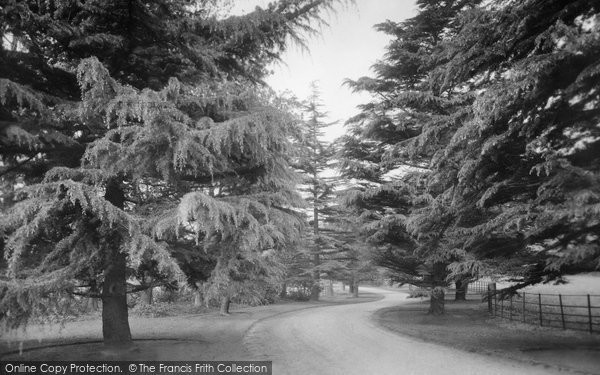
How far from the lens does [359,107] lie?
1834 centimetres

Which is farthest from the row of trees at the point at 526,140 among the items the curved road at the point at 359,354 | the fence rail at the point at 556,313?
the fence rail at the point at 556,313

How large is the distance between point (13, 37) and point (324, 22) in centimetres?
622

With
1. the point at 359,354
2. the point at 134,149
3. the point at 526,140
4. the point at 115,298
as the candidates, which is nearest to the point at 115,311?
the point at 115,298

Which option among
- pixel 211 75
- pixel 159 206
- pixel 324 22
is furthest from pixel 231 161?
pixel 324 22

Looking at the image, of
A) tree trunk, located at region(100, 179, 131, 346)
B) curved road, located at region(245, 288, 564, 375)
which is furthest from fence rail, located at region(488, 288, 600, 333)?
tree trunk, located at region(100, 179, 131, 346)

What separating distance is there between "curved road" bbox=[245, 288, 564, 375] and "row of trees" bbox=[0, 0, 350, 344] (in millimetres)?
2658

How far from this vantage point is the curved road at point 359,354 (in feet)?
27.5

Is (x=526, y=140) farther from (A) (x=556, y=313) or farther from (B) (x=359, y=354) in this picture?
(A) (x=556, y=313)

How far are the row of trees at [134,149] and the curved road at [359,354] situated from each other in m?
2.66

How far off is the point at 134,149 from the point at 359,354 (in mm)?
7600

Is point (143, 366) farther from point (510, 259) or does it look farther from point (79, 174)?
point (510, 259)

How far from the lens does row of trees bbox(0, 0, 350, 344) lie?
6551mm

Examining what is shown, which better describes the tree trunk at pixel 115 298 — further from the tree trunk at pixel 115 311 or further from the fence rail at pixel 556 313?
the fence rail at pixel 556 313

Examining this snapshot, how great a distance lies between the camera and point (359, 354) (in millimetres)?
10031
